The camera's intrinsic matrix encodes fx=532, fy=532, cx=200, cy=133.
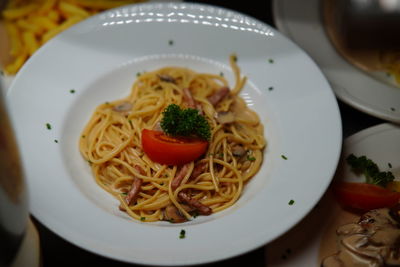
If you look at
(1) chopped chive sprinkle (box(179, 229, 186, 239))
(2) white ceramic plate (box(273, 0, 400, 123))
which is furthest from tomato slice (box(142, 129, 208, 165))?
(2) white ceramic plate (box(273, 0, 400, 123))

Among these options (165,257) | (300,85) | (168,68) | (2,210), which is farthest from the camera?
(168,68)

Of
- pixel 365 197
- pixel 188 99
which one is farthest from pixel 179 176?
pixel 365 197

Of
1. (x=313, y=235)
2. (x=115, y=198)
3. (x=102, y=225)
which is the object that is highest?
(x=102, y=225)

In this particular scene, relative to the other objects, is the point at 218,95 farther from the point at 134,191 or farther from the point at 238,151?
the point at 134,191

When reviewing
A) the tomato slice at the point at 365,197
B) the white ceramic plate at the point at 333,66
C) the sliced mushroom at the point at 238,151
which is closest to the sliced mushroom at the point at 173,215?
the sliced mushroom at the point at 238,151

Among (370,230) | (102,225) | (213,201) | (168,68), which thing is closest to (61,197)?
(102,225)

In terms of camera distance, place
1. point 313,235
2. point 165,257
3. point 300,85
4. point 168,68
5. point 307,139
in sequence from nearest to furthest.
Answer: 1. point 165,257
2. point 313,235
3. point 307,139
4. point 300,85
5. point 168,68

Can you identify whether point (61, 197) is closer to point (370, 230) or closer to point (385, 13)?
point (370, 230)
